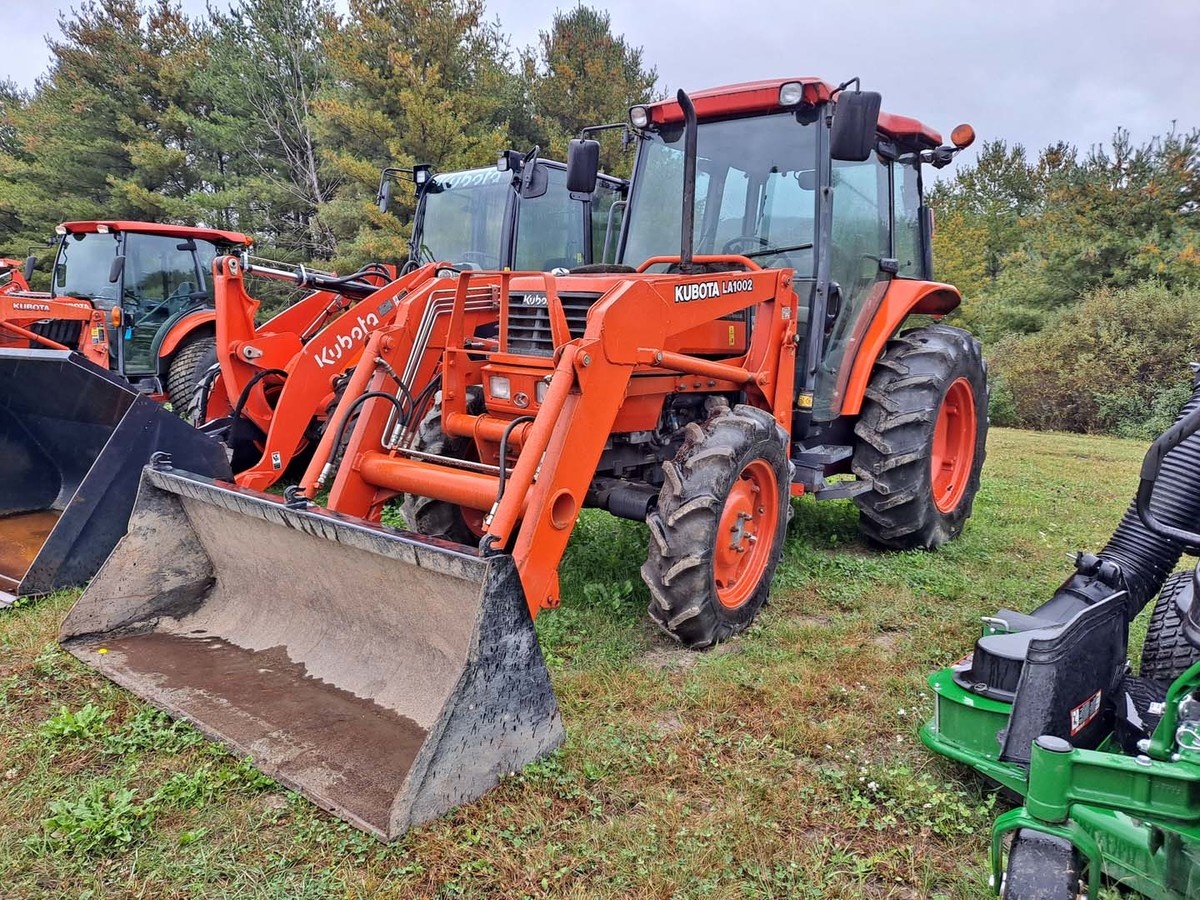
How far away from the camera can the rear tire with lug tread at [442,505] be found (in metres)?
4.07

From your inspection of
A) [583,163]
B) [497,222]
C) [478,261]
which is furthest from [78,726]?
[497,222]

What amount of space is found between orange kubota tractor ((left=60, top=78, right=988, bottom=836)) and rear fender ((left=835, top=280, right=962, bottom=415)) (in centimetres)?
2

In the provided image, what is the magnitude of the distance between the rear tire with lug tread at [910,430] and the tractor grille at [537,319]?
2.01 m

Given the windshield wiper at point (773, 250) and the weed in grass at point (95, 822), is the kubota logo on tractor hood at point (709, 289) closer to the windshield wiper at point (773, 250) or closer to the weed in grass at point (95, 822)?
the windshield wiper at point (773, 250)

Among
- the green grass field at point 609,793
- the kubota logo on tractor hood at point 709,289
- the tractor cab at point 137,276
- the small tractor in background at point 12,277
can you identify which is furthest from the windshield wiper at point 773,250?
the small tractor in background at point 12,277

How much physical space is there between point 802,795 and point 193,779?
1977 mm

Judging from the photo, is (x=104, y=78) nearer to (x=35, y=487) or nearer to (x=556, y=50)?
(x=556, y=50)

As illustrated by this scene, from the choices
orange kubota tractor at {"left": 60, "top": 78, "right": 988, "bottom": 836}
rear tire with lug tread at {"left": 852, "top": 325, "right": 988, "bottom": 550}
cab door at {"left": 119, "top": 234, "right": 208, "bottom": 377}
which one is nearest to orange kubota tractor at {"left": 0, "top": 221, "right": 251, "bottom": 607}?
orange kubota tractor at {"left": 60, "top": 78, "right": 988, "bottom": 836}

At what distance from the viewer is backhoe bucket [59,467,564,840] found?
97.3 inches

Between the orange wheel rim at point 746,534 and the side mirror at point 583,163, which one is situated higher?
the side mirror at point 583,163

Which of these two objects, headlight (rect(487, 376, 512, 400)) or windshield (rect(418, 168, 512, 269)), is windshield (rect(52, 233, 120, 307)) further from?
headlight (rect(487, 376, 512, 400))

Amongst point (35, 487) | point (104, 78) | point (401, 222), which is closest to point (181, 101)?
point (104, 78)

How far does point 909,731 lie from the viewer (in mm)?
3016

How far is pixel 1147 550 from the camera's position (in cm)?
284
